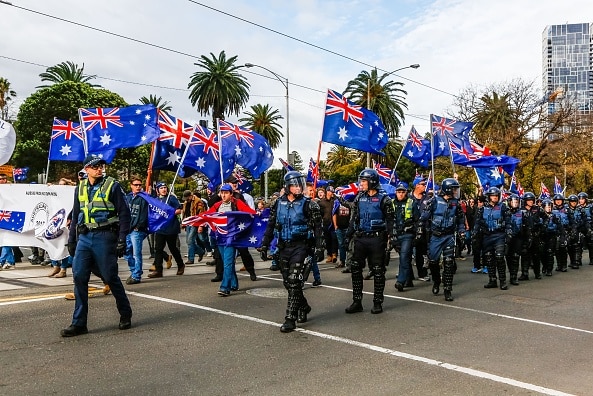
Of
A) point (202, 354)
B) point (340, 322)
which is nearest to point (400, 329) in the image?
point (340, 322)

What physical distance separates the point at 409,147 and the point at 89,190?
12.7 m

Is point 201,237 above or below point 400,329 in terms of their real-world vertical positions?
above

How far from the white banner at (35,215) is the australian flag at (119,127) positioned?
1107 millimetres

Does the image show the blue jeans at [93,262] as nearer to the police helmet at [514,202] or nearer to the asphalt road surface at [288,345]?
the asphalt road surface at [288,345]

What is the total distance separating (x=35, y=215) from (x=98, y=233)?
5189 millimetres

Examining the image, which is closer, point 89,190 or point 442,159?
point 89,190

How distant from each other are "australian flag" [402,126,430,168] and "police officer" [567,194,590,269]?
4465mm

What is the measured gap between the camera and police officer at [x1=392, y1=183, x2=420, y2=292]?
34.5 ft

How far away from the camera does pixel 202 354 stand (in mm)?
5902

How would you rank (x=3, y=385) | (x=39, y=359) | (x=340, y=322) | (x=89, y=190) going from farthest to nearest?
(x=340, y=322) < (x=89, y=190) < (x=39, y=359) < (x=3, y=385)

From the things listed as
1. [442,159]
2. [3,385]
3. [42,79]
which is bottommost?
[3,385]

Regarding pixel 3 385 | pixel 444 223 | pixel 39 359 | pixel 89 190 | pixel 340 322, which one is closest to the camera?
pixel 3 385

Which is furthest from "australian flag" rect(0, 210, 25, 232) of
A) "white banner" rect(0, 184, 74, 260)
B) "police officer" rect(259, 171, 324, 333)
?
"police officer" rect(259, 171, 324, 333)

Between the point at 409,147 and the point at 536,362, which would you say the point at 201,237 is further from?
the point at 536,362
